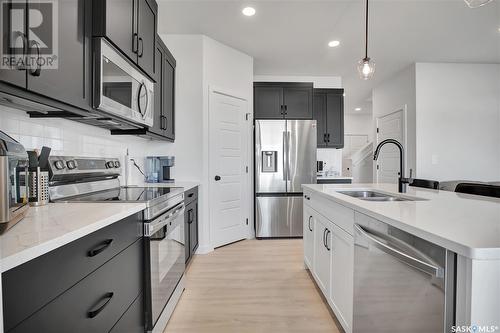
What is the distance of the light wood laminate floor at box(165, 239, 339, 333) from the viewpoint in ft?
5.55

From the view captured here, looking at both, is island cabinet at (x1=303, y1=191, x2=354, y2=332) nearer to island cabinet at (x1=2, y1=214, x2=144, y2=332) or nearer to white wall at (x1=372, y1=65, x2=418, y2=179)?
island cabinet at (x1=2, y1=214, x2=144, y2=332)

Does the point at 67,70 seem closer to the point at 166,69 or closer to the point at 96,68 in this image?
the point at 96,68

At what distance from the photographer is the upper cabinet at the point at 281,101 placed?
3926 millimetres

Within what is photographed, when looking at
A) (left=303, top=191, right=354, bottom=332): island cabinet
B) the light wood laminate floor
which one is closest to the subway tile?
the light wood laminate floor

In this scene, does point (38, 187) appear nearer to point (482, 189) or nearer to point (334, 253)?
point (334, 253)

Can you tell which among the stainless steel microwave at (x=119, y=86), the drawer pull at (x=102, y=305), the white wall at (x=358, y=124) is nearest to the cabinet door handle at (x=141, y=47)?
the stainless steel microwave at (x=119, y=86)

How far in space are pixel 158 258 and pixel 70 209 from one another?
603 mm

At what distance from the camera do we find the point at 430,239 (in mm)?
752

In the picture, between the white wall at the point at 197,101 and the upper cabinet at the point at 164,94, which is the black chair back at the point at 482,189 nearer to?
the white wall at the point at 197,101

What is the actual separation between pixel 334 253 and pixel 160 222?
1176 millimetres

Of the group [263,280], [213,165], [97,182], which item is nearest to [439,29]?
[213,165]

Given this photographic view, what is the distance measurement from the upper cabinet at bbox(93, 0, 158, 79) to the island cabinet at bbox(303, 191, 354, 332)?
1700 millimetres

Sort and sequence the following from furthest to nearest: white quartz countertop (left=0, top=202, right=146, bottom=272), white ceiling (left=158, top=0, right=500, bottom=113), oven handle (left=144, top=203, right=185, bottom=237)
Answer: white ceiling (left=158, top=0, right=500, bottom=113) → oven handle (left=144, top=203, right=185, bottom=237) → white quartz countertop (left=0, top=202, right=146, bottom=272)

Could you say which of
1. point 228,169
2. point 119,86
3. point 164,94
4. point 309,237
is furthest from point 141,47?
point 309,237
